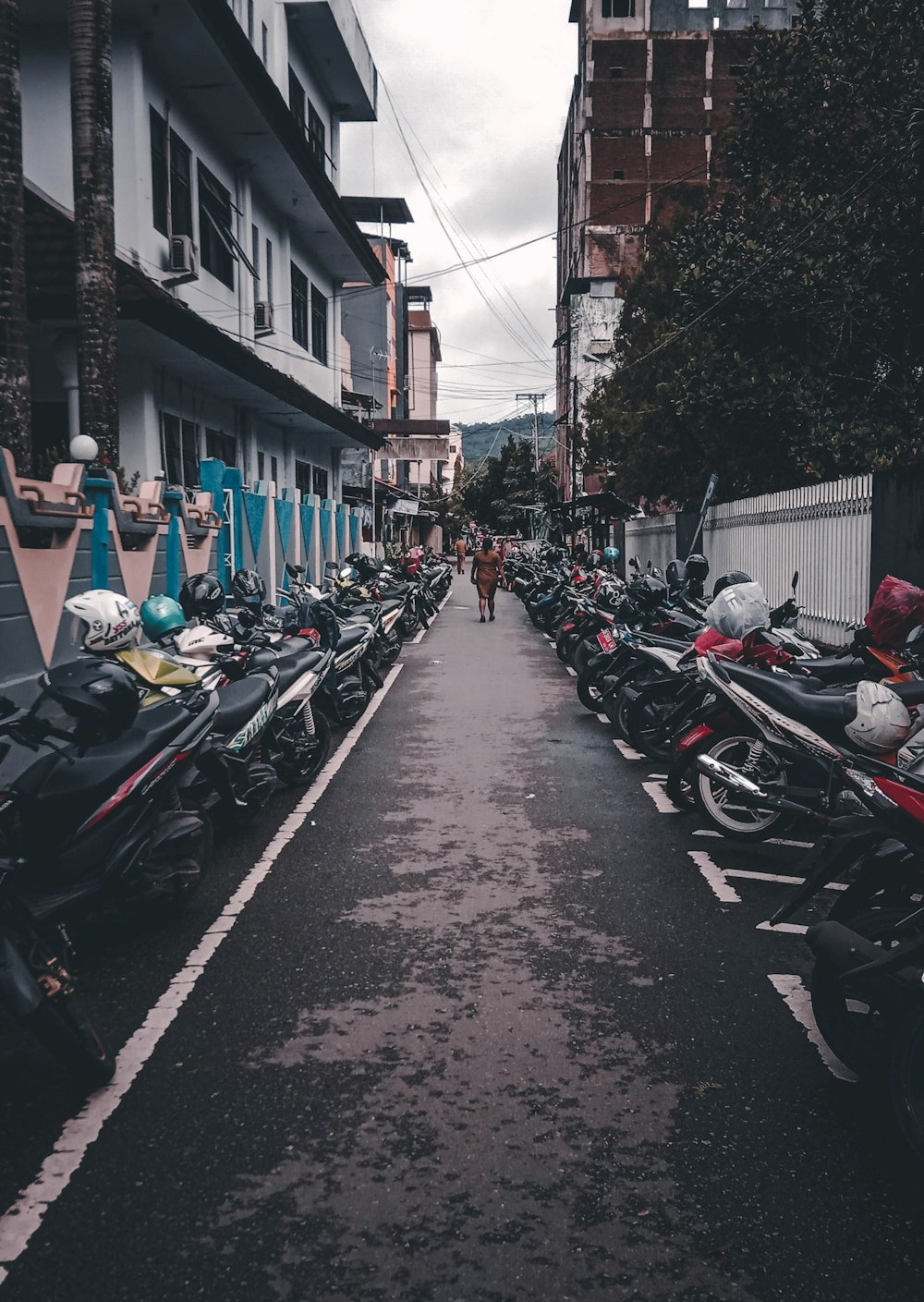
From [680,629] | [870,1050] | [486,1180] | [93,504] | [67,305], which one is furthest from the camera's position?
[67,305]

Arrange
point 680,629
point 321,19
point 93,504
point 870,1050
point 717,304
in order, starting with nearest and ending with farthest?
1. point 870,1050
2. point 680,629
3. point 93,504
4. point 717,304
5. point 321,19

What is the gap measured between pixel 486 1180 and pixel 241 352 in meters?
15.4

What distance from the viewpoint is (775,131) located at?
17250 millimetres

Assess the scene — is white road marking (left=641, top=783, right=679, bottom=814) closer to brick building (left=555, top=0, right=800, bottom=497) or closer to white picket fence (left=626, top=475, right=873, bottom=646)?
white picket fence (left=626, top=475, right=873, bottom=646)

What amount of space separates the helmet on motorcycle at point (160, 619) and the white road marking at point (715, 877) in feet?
11.0

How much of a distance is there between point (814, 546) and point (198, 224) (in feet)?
38.3

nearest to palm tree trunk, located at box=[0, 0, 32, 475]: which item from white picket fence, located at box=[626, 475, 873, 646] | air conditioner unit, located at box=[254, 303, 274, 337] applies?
white picket fence, located at box=[626, 475, 873, 646]

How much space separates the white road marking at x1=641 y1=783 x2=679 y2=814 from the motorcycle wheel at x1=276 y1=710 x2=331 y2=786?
2379 mm

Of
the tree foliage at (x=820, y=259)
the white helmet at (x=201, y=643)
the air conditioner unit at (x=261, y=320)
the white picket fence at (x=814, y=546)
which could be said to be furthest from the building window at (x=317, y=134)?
the white helmet at (x=201, y=643)

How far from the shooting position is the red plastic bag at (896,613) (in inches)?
227

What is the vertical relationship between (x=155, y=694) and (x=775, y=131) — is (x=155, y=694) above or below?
below

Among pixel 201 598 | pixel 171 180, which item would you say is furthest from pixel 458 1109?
pixel 171 180

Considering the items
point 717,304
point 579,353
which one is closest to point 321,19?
point 717,304

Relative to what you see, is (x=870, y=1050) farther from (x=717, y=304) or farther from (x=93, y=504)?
(x=717, y=304)
